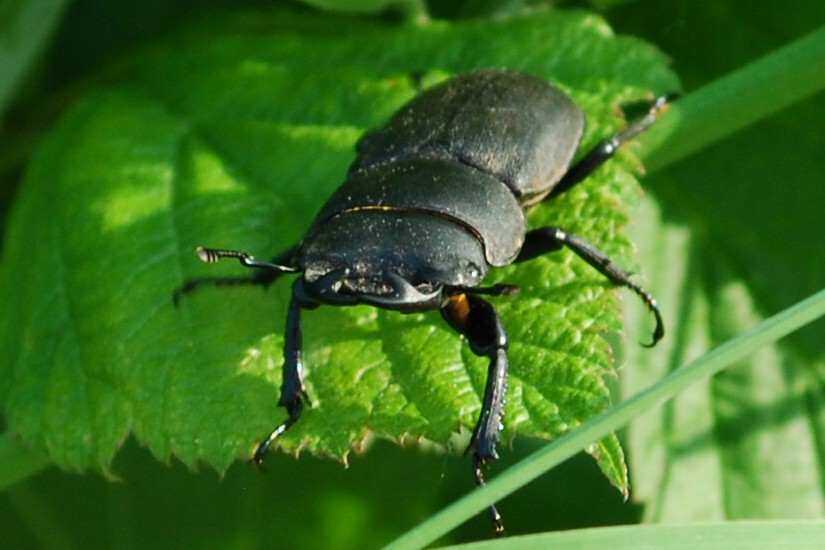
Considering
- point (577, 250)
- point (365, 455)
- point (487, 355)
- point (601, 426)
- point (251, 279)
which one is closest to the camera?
point (601, 426)

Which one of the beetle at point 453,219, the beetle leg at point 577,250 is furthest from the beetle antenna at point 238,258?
the beetle leg at point 577,250

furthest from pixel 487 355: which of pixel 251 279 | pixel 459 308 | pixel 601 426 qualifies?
pixel 251 279

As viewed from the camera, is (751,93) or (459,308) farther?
(751,93)

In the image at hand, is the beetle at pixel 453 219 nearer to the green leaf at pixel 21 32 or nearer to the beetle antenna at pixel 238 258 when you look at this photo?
the beetle antenna at pixel 238 258

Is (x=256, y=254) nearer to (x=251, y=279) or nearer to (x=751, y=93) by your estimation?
(x=251, y=279)

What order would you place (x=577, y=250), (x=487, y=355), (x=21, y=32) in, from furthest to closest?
(x=21, y=32) → (x=577, y=250) → (x=487, y=355)

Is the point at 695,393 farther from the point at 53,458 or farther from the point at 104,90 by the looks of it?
the point at 104,90

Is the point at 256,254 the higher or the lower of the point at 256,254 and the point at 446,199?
the lower

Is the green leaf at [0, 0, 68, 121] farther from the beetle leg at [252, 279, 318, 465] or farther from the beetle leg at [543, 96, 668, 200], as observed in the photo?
the beetle leg at [543, 96, 668, 200]
